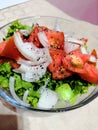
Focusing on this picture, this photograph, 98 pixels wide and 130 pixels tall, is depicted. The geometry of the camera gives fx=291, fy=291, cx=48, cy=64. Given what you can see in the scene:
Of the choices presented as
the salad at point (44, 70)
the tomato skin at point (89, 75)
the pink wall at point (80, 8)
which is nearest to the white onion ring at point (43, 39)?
the salad at point (44, 70)

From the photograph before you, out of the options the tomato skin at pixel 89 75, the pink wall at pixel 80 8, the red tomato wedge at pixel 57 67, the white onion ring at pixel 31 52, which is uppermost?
the pink wall at pixel 80 8

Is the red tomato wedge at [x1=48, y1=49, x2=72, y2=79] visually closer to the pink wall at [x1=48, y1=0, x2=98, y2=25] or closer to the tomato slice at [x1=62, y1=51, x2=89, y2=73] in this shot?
the tomato slice at [x1=62, y1=51, x2=89, y2=73]

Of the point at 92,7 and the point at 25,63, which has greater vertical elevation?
the point at 92,7

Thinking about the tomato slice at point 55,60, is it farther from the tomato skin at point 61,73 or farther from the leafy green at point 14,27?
the leafy green at point 14,27

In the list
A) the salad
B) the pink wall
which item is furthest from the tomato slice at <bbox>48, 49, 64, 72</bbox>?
the pink wall

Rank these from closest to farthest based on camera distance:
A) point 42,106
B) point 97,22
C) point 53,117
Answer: point 42,106
point 53,117
point 97,22

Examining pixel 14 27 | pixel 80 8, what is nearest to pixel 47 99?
pixel 14 27

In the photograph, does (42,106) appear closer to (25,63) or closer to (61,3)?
(25,63)

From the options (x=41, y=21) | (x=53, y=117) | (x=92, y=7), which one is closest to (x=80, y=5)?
(x=92, y=7)
